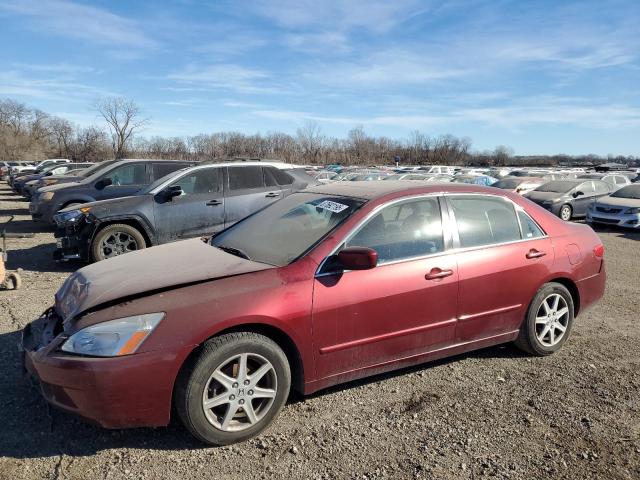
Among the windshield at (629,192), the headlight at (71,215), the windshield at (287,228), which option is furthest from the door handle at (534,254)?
the windshield at (629,192)

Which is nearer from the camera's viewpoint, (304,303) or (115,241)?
(304,303)

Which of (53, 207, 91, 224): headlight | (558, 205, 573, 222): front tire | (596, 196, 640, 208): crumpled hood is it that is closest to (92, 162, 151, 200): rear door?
(53, 207, 91, 224): headlight

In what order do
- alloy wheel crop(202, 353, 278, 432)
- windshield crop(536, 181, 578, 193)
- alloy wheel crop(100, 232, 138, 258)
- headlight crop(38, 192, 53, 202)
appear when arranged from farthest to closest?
windshield crop(536, 181, 578, 193)
headlight crop(38, 192, 53, 202)
alloy wheel crop(100, 232, 138, 258)
alloy wheel crop(202, 353, 278, 432)

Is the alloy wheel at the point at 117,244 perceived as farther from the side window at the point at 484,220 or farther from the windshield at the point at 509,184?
the windshield at the point at 509,184

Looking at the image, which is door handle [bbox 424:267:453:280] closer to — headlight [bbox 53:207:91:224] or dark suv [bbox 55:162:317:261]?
dark suv [bbox 55:162:317:261]

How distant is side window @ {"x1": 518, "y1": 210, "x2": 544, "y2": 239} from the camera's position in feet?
14.4

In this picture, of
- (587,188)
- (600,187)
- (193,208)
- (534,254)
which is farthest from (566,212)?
(534,254)

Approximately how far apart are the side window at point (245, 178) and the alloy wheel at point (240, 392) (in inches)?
229

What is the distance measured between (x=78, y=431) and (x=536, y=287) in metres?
3.65

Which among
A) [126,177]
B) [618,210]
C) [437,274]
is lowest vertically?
[618,210]

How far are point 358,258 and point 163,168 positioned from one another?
9.01 metres

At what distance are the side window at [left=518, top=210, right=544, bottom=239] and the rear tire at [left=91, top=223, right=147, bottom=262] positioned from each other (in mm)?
5733

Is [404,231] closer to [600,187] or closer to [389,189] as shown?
[389,189]

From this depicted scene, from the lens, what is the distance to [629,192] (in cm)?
1555
